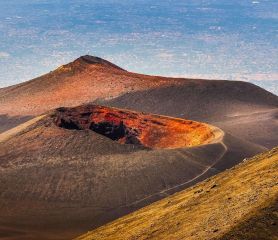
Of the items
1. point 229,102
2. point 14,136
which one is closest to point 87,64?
point 229,102

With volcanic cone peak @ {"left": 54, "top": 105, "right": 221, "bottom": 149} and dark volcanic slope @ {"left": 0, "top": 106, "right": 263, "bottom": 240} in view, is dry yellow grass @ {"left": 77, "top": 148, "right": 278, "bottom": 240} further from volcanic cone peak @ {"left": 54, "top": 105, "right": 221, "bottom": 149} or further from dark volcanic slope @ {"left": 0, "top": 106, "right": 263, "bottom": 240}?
volcanic cone peak @ {"left": 54, "top": 105, "right": 221, "bottom": 149}

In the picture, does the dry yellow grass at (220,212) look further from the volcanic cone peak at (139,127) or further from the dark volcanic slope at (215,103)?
the dark volcanic slope at (215,103)

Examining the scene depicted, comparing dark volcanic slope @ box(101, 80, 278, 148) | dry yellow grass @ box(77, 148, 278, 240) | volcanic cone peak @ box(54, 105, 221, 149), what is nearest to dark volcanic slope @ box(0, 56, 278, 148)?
dark volcanic slope @ box(101, 80, 278, 148)

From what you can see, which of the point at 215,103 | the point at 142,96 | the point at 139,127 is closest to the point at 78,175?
the point at 139,127

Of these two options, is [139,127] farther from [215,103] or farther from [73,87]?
[73,87]

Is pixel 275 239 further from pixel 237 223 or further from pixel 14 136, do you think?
pixel 14 136
